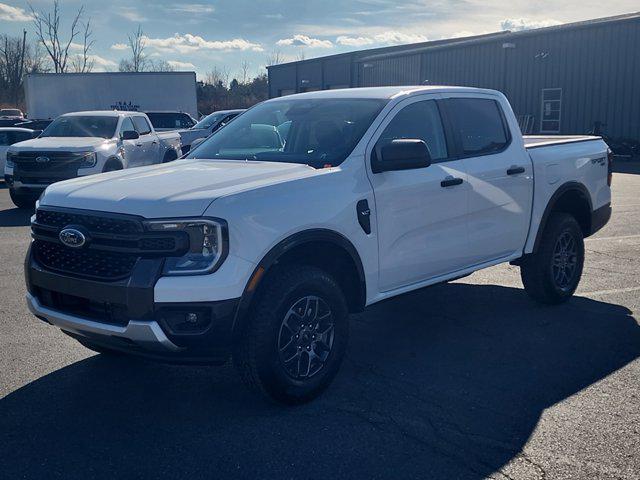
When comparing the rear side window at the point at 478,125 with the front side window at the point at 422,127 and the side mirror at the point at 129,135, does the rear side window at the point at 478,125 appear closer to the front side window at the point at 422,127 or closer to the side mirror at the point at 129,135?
the front side window at the point at 422,127

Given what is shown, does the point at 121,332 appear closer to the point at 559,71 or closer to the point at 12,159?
the point at 12,159

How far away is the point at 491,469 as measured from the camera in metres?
3.50

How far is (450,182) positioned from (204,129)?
15.2 m

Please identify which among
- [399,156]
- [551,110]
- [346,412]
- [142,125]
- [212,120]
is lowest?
[346,412]

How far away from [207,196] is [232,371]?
5.11 ft

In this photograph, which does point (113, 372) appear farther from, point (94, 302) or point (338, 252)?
point (338, 252)

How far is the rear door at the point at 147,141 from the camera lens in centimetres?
1477

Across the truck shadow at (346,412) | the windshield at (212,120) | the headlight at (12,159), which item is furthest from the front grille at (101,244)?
the windshield at (212,120)

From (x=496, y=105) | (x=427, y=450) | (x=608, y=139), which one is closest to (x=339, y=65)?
(x=608, y=139)

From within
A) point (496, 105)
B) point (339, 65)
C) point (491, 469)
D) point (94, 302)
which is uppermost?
point (339, 65)

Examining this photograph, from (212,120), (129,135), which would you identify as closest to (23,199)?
(129,135)

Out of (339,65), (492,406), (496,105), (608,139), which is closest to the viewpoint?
(492,406)

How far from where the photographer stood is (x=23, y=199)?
13.1m

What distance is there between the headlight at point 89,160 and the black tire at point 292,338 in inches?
365
